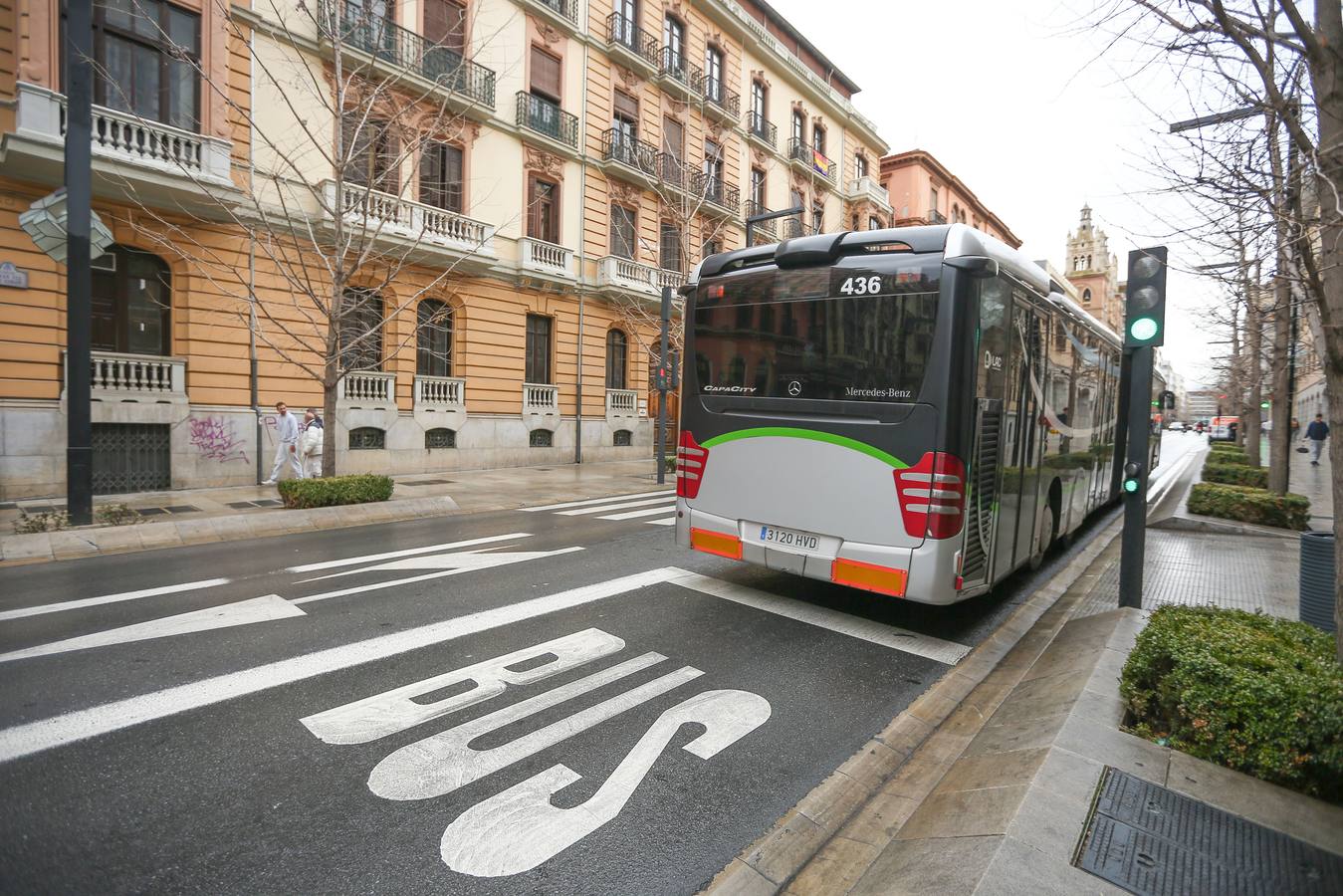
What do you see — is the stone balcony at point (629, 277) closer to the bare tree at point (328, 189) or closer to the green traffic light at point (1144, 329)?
the bare tree at point (328, 189)

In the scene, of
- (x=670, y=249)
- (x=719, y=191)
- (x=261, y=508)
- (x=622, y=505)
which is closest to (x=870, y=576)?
(x=622, y=505)

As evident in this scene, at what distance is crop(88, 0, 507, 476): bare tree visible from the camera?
13.3m

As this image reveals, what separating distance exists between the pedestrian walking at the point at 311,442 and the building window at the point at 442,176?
6.64 m

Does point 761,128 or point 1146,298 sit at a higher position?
point 761,128

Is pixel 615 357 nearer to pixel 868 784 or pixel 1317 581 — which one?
pixel 1317 581

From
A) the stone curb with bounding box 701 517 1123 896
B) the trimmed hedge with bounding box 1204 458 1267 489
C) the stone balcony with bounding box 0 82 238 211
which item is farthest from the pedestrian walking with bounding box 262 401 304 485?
the trimmed hedge with bounding box 1204 458 1267 489

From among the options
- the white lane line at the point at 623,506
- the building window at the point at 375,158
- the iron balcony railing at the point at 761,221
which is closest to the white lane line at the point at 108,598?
the white lane line at the point at 623,506

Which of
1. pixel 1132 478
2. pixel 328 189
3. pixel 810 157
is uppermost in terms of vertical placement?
pixel 810 157

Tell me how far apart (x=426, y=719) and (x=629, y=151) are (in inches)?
900

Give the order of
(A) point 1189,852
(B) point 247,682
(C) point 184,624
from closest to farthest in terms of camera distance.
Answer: (A) point 1189,852, (B) point 247,682, (C) point 184,624

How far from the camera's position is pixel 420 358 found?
1844 cm

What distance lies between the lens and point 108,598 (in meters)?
6.15

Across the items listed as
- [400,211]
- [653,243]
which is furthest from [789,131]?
[400,211]

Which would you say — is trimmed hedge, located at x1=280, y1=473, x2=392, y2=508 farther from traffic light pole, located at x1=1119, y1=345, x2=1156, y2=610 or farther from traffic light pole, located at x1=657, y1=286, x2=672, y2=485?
traffic light pole, located at x1=1119, y1=345, x2=1156, y2=610
